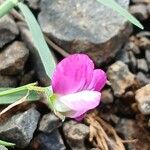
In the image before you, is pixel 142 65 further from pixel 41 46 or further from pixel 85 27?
pixel 41 46

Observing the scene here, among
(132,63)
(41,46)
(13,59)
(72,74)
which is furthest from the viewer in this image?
(132,63)

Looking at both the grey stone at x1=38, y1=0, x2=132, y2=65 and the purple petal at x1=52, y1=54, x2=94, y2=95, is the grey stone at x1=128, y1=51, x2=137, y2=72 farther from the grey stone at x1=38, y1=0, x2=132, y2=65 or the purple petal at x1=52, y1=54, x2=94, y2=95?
the purple petal at x1=52, y1=54, x2=94, y2=95

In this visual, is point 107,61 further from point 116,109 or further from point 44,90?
point 44,90

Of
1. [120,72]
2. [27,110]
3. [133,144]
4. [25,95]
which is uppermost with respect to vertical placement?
[25,95]

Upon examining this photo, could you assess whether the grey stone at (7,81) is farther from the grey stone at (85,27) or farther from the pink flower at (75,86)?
the pink flower at (75,86)

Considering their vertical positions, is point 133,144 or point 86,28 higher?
point 86,28

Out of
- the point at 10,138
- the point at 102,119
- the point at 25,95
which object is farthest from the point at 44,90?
the point at 102,119

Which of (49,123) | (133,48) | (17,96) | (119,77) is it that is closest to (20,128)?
(49,123)
